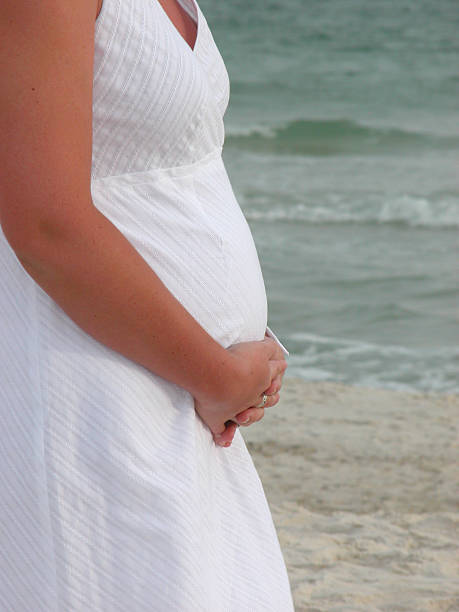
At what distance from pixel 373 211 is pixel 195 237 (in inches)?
429

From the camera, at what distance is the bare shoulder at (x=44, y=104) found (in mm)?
998

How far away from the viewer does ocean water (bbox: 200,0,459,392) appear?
24.0ft

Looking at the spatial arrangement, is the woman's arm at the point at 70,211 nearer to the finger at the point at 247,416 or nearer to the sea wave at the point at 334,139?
the finger at the point at 247,416

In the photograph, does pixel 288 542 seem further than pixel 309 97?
No

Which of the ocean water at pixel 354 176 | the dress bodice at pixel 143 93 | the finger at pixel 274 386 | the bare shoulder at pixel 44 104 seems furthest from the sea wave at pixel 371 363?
the bare shoulder at pixel 44 104

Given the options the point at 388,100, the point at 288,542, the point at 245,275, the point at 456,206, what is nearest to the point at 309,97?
the point at 388,100

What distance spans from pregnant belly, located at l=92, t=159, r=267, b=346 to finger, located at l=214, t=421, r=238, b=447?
103 millimetres

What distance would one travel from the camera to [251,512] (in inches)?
50.3

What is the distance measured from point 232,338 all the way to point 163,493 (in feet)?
0.82

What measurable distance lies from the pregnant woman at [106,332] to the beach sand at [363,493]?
221 centimetres

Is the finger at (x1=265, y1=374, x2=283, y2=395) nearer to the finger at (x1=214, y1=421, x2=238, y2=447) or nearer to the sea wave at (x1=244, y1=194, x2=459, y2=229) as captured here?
the finger at (x1=214, y1=421, x2=238, y2=447)

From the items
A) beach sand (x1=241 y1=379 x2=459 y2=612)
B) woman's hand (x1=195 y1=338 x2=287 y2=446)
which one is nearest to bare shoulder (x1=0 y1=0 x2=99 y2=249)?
woman's hand (x1=195 y1=338 x2=287 y2=446)

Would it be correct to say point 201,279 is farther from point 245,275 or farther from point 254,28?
point 254,28

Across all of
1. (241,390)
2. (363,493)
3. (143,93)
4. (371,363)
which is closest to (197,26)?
(143,93)
